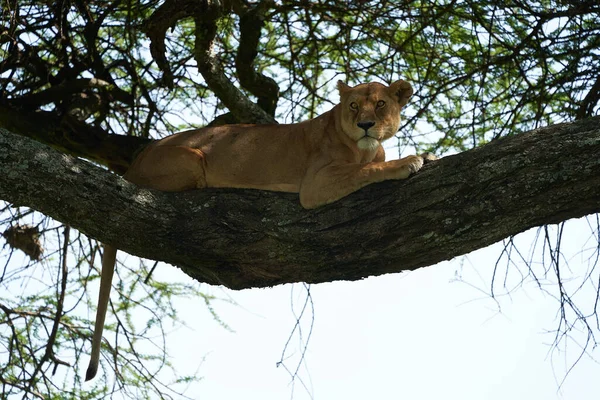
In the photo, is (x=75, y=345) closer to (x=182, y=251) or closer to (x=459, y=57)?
(x=182, y=251)

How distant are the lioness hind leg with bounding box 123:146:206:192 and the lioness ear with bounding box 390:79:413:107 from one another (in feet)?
5.26

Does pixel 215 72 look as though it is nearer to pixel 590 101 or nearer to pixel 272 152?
pixel 272 152

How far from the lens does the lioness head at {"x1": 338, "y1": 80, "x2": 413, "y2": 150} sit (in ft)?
20.6

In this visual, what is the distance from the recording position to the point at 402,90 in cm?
663

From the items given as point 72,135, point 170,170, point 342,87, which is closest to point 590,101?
point 342,87

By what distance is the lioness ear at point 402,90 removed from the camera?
6.57m

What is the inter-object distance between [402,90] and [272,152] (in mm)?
1160

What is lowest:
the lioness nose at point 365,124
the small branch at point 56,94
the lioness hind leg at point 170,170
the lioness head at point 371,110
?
the lioness hind leg at point 170,170

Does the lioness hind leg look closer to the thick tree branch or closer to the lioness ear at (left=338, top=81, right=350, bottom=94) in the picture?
the thick tree branch

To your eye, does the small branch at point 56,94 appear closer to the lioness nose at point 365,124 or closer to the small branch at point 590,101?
the lioness nose at point 365,124

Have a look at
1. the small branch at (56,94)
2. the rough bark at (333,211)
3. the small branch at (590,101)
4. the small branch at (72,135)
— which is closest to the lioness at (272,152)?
the rough bark at (333,211)

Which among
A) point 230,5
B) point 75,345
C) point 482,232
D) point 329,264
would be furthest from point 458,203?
point 75,345

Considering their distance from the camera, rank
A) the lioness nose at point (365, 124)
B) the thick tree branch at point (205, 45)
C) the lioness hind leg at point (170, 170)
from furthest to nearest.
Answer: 1. the thick tree branch at point (205, 45)
2. the lioness nose at point (365, 124)
3. the lioness hind leg at point (170, 170)

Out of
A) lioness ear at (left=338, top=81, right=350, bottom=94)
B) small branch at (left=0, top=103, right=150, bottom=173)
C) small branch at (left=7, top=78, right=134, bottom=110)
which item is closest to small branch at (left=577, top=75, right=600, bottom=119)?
lioness ear at (left=338, top=81, right=350, bottom=94)
